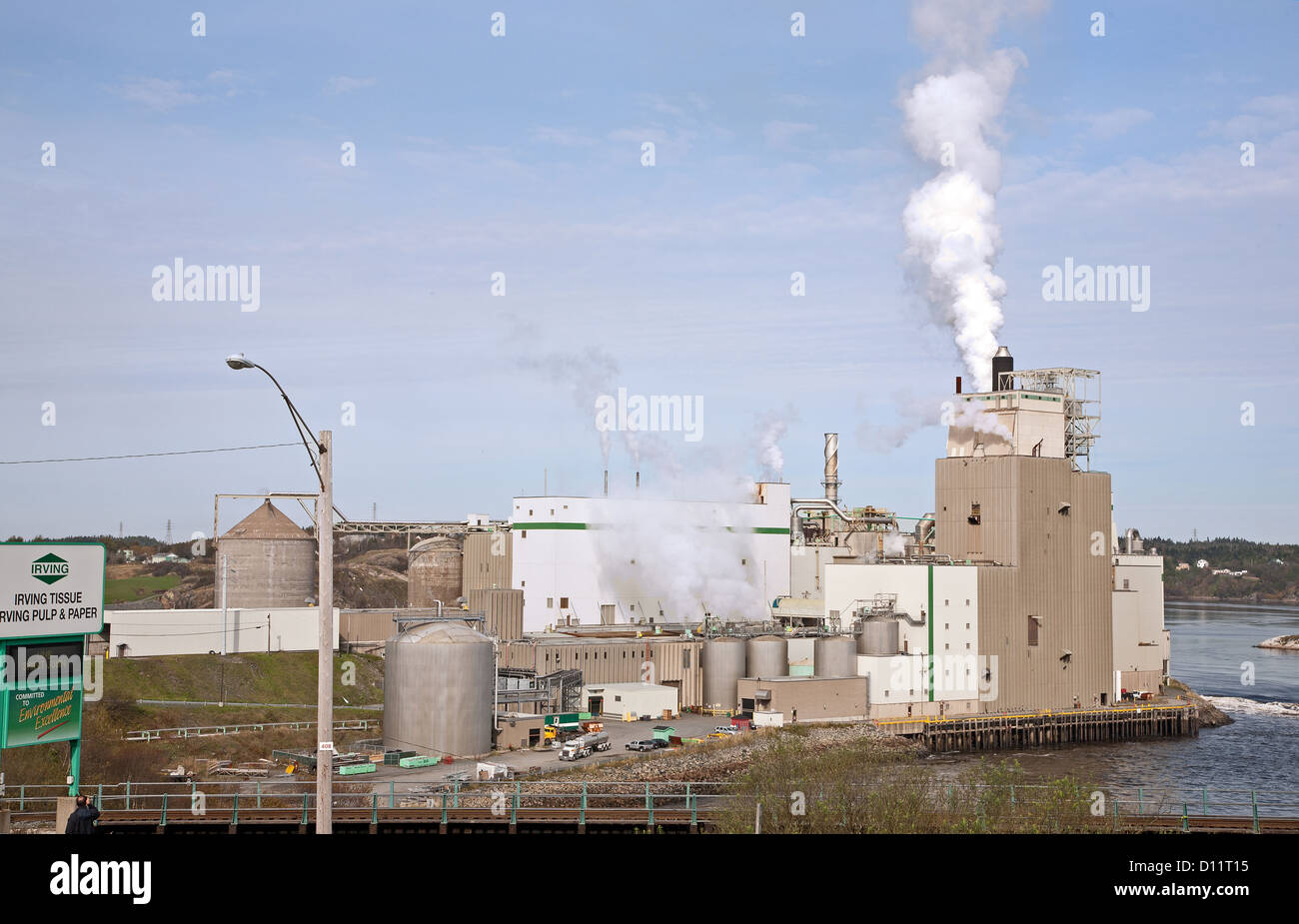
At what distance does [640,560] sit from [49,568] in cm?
6260

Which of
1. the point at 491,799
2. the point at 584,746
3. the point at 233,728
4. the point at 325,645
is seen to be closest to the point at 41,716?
the point at 325,645

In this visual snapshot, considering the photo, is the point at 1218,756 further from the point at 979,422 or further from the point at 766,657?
the point at 766,657

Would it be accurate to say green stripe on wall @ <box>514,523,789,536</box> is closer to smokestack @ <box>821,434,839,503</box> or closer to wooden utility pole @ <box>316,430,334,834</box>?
smokestack @ <box>821,434,839,503</box>

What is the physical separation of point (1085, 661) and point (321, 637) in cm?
7077

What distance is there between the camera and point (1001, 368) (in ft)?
276

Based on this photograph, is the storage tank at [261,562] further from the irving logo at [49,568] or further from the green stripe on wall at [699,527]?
the irving logo at [49,568]

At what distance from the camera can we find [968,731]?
241 ft

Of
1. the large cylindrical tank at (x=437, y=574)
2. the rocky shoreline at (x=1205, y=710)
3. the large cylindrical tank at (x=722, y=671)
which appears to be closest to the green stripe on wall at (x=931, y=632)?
the large cylindrical tank at (x=722, y=671)

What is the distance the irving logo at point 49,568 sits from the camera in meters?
26.9

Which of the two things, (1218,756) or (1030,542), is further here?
(1030,542)

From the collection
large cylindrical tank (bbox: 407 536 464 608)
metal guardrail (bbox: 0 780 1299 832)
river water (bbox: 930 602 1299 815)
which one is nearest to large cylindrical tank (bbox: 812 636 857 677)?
river water (bbox: 930 602 1299 815)

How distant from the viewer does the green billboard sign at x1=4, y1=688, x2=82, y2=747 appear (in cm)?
2677
